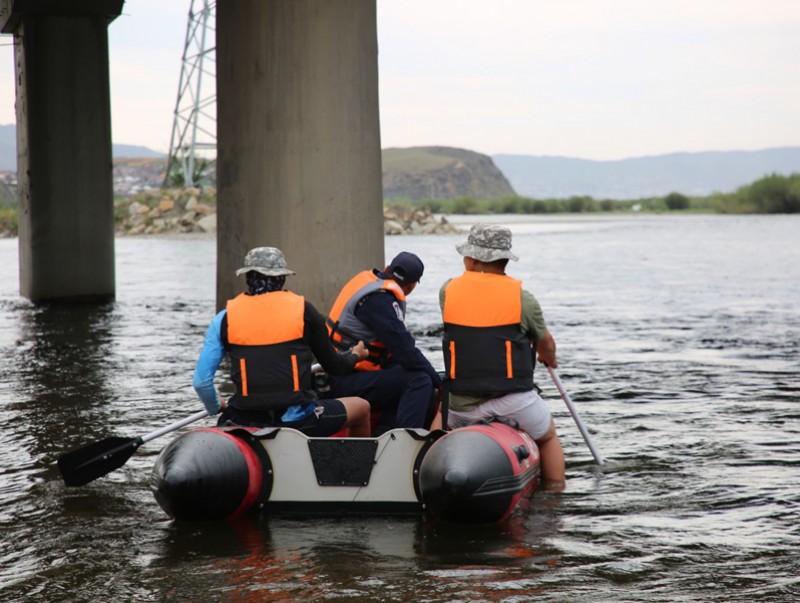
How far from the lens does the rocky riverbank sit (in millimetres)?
60000

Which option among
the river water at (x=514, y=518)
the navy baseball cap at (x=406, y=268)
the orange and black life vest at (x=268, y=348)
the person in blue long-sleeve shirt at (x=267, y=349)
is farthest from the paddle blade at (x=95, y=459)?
the navy baseball cap at (x=406, y=268)

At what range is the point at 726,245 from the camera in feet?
156

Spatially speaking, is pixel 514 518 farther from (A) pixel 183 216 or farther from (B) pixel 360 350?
(A) pixel 183 216

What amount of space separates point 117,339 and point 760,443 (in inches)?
412

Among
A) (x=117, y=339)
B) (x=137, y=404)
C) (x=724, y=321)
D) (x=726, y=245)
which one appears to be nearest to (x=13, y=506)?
(x=137, y=404)

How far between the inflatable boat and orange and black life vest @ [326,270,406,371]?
3.92ft

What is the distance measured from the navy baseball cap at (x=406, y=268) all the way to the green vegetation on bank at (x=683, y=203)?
7007cm

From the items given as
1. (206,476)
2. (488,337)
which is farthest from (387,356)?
(206,476)

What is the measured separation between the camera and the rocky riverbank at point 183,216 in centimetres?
6000

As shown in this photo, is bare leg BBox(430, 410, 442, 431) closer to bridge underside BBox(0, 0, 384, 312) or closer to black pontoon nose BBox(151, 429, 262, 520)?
black pontoon nose BBox(151, 429, 262, 520)

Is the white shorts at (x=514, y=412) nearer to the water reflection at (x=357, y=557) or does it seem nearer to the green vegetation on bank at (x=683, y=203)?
the water reflection at (x=357, y=557)

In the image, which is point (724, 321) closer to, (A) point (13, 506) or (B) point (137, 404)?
(B) point (137, 404)

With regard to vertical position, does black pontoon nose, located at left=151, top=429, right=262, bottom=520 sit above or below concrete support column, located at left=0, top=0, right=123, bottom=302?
below

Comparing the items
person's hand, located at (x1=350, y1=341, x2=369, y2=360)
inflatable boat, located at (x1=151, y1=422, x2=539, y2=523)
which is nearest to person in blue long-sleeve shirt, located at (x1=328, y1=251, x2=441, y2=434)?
person's hand, located at (x1=350, y1=341, x2=369, y2=360)
